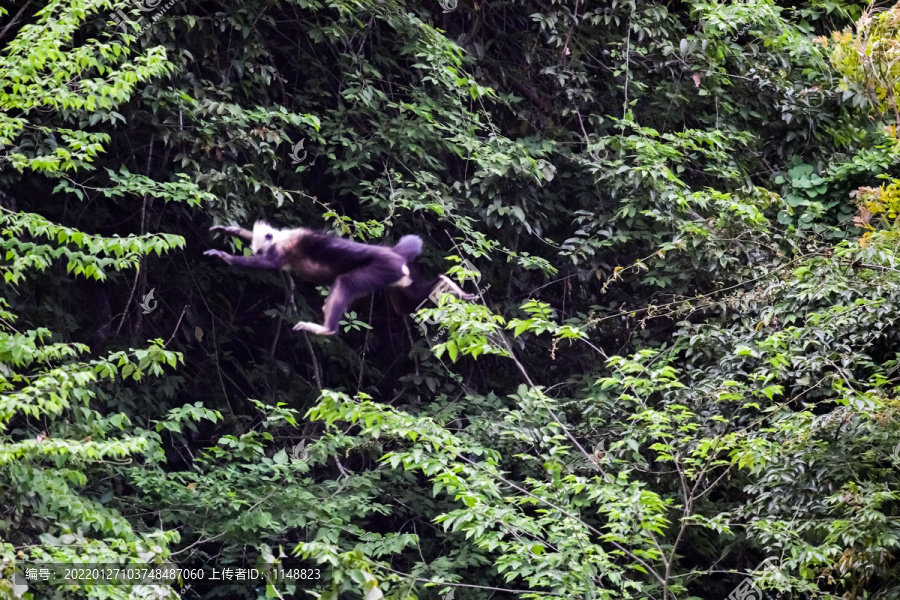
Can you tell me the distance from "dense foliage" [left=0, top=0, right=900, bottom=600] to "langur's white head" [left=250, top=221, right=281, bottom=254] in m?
0.35

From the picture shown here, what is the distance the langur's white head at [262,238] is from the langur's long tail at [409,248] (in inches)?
29.0

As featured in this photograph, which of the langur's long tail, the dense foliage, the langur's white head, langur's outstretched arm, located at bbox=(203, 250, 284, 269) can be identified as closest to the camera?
the dense foliage

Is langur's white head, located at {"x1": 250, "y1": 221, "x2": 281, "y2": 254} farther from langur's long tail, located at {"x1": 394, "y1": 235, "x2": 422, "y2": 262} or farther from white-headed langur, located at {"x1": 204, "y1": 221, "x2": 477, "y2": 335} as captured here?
langur's long tail, located at {"x1": 394, "y1": 235, "x2": 422, "y2": 262}

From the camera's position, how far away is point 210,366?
706 centimetres

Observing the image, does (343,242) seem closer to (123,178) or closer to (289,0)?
(123,178)

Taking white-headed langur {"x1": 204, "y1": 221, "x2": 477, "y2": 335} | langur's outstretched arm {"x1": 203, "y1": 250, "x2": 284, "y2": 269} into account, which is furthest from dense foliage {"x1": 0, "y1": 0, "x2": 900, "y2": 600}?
white-headed langur {"x1": 204, "y1": 221, "x2": 477, "y2": 335}

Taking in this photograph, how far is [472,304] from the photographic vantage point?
4.71 meters

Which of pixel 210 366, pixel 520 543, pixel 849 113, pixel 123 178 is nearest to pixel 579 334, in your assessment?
pixel 520 543

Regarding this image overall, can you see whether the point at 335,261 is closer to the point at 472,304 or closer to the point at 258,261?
the point at 258,261

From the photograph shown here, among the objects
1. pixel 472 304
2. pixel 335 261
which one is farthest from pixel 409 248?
pixel 472 304

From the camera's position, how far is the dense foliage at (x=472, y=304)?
187 inches

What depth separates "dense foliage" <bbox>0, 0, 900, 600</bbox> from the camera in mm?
4754

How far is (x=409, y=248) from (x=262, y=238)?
2.97ft

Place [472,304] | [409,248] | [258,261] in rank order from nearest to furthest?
[472,304], [258,261], [409,248]
